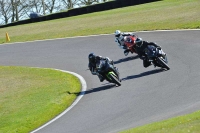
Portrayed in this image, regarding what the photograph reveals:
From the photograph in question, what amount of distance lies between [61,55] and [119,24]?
29.7 ft

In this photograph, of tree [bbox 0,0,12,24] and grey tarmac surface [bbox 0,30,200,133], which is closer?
grey tarmac surface [bbox 0,30,200,133]

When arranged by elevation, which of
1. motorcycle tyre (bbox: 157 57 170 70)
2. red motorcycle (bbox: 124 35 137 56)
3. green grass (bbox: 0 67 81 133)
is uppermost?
red motorcycle (bbox: 124 35 137 56)

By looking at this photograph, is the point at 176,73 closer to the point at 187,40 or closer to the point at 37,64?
the point at 187,40

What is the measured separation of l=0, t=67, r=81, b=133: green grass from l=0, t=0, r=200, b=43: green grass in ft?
29.9

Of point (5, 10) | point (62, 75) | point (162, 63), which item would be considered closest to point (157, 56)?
point (162, 63)

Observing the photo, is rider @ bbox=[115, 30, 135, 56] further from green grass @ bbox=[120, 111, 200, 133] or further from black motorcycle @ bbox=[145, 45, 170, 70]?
green grass @ bbox=[120, 111, 200, 133]

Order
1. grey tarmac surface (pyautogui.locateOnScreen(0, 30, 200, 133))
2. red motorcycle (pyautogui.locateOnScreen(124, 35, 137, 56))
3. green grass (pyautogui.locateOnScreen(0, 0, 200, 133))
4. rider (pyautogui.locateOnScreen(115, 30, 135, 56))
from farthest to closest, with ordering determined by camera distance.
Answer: rider (pyautogui.locateOnScreen(115, 30, 135, 56)) → red motorcycle (pyautogui.locateOnScreen(124, 35, 137, 56)) → green grass (pyautogui.locateOnScreen(0, 0, 200, 133)) → grey tarmac surface (pyautogui.locateOnScreen(0, 30, 200, 133))

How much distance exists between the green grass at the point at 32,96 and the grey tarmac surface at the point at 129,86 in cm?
63

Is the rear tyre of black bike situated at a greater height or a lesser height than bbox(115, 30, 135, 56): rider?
lesser

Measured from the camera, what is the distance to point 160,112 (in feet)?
41.8

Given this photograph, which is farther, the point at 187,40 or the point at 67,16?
the point at 67,16

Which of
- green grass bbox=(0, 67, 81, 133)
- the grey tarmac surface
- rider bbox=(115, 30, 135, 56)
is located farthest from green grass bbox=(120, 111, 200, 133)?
rider bbox=(115, 30, 135, 56)

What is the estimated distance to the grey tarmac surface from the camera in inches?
508

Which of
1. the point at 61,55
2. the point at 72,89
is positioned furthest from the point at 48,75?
the point at 61,55
